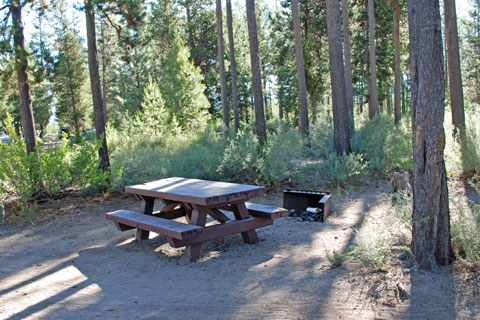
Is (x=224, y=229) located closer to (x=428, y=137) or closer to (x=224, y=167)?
(x=428, y=137)

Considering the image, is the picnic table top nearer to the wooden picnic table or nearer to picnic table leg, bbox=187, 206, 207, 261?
the wooden picnic table

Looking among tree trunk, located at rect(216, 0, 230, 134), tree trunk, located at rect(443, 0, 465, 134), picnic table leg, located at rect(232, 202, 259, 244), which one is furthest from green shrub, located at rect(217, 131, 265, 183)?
tree trunk, located at rect(216, 0, 230, 134)

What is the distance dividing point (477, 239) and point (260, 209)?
108 inches

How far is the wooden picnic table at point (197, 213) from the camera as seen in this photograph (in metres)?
4.85

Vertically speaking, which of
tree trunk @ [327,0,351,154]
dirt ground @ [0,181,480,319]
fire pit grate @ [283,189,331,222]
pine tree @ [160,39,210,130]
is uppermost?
pine tree @ [160,39,210,130]

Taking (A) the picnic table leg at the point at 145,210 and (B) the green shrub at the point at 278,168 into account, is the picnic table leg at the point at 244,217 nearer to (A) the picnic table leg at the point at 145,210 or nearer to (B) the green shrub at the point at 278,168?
(A) the picnic table leg at the point at 145,210

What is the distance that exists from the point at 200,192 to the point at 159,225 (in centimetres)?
69

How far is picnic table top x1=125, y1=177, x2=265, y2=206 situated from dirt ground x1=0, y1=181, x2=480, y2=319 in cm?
81

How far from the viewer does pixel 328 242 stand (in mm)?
5590

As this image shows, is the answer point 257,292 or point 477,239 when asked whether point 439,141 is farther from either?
point 257,292

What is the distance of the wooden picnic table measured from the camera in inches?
191

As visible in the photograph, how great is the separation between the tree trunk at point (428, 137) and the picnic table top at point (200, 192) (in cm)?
212

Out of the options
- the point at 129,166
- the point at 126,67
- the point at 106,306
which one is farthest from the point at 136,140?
the point at 126,67

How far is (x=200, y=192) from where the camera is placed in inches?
204
